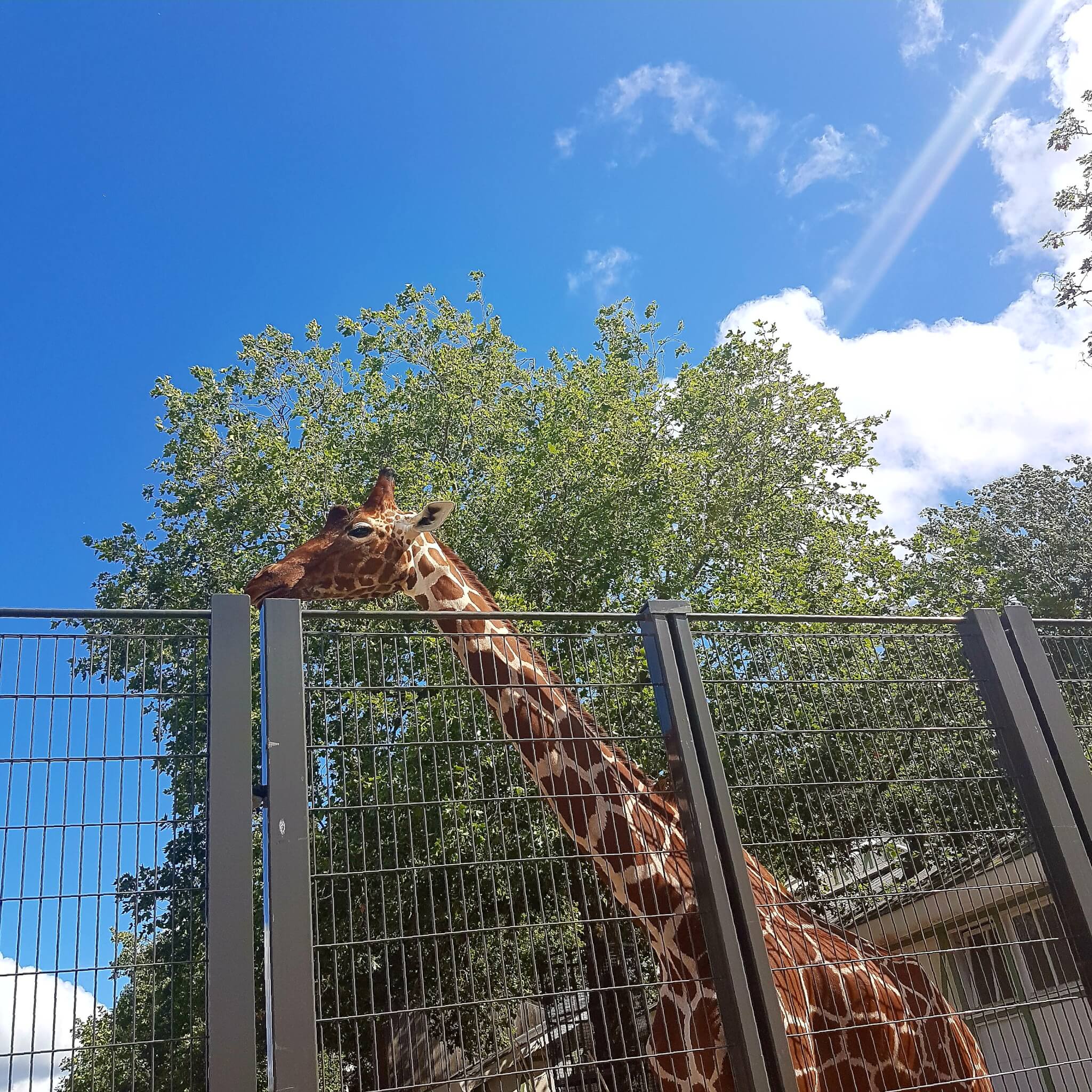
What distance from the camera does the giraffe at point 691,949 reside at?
3.88 meters

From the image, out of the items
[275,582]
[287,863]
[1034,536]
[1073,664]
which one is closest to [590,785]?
[287,863]

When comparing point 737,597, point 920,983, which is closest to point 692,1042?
point 920,983

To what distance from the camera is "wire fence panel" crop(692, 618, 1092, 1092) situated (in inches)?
153

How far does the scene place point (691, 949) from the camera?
13.2 ft

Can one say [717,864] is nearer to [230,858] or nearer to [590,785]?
[590,785]

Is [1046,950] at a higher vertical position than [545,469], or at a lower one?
lower

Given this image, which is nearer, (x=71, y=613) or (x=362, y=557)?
(x=71, y=613)

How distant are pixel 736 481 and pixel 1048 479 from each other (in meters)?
14.6

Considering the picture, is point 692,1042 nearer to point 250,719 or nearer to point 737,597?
point 250,719

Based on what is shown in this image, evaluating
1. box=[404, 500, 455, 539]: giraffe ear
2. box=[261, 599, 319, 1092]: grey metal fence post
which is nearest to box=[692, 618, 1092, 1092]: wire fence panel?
box=[261, 599, 319, 1092]: grey metal fence post

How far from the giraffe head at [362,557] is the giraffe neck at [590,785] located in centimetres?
157

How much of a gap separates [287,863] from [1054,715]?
11.2 ft

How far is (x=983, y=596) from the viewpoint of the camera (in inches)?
610

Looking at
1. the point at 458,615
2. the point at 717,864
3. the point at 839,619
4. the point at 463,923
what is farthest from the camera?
the point at 839,619
